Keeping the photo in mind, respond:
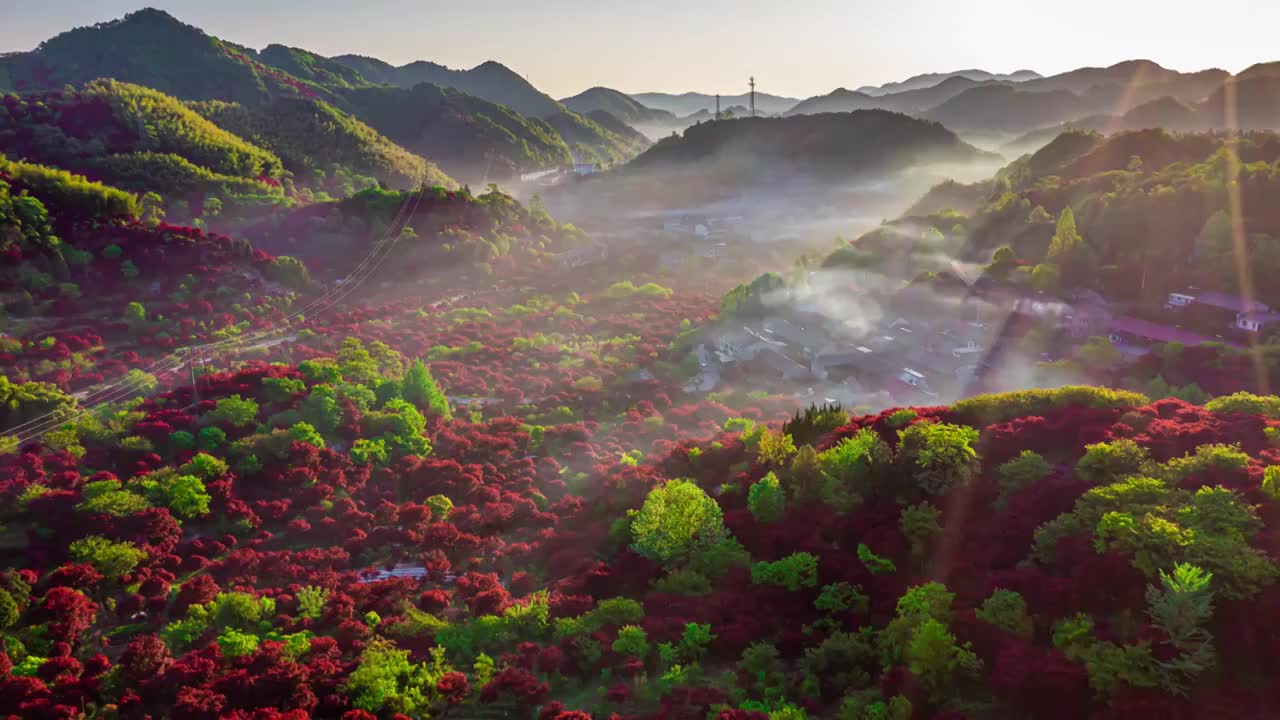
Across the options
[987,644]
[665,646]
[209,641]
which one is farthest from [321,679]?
[987,644]

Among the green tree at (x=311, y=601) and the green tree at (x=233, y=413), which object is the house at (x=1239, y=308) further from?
the green tree at (x=233, y=413)

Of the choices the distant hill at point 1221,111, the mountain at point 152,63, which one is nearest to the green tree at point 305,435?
the distant hill at point 1221,111

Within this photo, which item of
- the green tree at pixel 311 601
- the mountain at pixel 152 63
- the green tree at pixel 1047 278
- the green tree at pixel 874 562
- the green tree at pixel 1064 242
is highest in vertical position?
the mountain at pixel 152 63

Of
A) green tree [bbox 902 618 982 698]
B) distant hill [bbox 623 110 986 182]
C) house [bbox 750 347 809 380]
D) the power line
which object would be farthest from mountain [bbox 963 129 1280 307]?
Result: distant hill [bbox 623 110 986 182]

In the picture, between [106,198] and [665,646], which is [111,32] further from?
[665,646]

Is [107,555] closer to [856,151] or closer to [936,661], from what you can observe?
[936,661]

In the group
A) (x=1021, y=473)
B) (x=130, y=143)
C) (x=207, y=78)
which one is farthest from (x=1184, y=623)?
(x=207, y=78)
